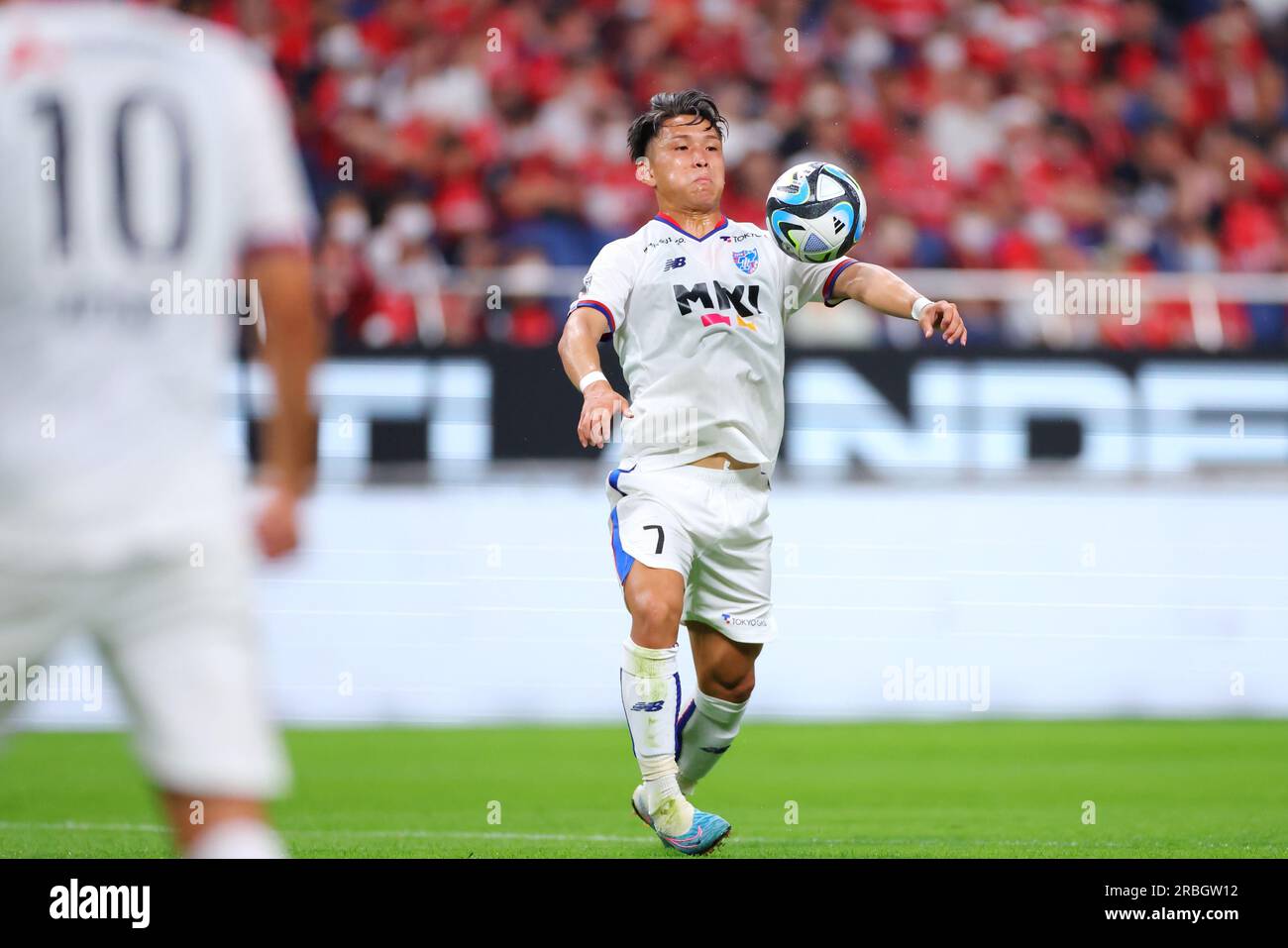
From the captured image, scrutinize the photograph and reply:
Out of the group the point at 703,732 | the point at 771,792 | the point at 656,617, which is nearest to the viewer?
the point at 656,617

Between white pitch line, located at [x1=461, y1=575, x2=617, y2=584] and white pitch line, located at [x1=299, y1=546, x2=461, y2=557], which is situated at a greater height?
white pitch line, located at [x1=299, y1=546, x2=461, y2=557]

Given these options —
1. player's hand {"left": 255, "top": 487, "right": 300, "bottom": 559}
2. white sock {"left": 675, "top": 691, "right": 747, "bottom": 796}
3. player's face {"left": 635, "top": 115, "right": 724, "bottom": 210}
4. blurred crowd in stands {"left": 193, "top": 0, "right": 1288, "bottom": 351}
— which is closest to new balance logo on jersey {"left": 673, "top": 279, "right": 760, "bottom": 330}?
player's face {"left": 635, "top": 115, "right": 724, "bottom": 210}

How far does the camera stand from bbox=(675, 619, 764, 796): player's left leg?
20.5 ft

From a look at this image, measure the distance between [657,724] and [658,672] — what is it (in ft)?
0.53

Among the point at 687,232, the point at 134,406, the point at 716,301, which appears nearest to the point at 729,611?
the point at 716,301

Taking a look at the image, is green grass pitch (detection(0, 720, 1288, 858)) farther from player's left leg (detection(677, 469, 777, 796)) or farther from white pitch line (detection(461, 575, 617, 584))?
white pitch line (detection(461, 575, 617, 584))

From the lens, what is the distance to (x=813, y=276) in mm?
6387

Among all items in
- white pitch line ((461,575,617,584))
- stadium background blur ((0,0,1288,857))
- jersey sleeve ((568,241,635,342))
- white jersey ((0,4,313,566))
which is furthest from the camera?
white pitch line ((461,575,617,584))

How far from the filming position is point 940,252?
13.4 meters

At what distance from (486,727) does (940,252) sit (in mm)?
4931

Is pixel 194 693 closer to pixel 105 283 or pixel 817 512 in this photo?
pixel 105 283

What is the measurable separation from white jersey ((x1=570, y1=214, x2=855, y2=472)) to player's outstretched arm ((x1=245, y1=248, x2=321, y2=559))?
9.67ft
